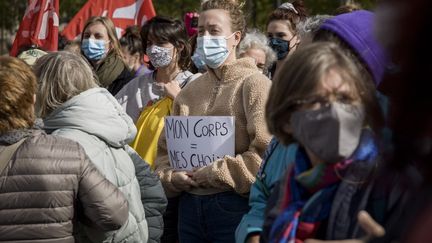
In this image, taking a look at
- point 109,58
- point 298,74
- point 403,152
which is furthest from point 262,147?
point 109,58

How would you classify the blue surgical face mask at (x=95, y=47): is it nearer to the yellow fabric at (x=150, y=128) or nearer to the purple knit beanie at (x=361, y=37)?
the yellow fabric at (x=150, y=128)

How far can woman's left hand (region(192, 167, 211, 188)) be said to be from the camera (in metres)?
4.44

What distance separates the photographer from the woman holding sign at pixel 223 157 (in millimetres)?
4359

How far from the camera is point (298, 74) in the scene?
93.7 inches

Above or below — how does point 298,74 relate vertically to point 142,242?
above

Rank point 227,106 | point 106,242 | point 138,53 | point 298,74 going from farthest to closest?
point 138,53 → point 227,106 → point 106,242 → point 298,74

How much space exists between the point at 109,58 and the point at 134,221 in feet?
12.5

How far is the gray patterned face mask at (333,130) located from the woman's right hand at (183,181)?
226 cm

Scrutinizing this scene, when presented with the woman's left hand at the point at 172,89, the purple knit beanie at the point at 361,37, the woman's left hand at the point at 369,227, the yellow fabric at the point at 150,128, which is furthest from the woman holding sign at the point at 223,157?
the woman's left hand at the point at 369,227

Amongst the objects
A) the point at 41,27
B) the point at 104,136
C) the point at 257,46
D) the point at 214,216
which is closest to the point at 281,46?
the point at 257,46

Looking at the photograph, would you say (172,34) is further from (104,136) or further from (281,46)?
(104,136)

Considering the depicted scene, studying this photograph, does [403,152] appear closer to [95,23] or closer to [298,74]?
[298,74]

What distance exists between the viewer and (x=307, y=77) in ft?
7.76

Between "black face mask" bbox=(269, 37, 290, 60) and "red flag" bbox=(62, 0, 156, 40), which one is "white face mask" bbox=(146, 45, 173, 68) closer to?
"black face mask" bbox=(269, 37, 290, 60)
